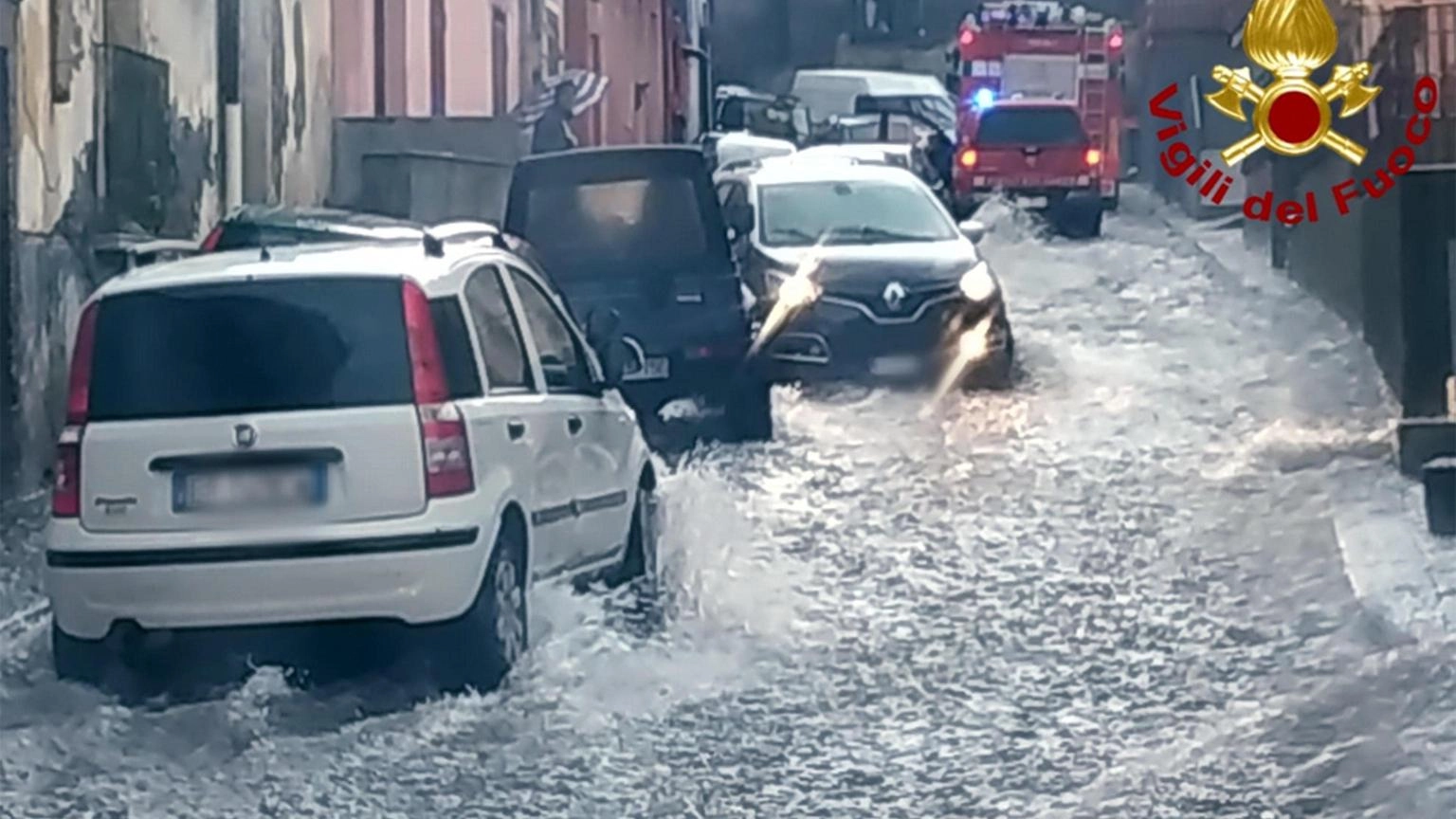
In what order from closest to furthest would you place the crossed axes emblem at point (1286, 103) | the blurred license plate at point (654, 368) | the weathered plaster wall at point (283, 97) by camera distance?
the crossed axes emblem at point (1286, 103) → the blurred license plate at point (654, 368) → the weathered plaster wall at point (283, 97)

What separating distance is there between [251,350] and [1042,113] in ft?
61.9

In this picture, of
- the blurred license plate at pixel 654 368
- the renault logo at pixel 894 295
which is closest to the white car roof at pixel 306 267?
the blurred license plate at pixel 654 368

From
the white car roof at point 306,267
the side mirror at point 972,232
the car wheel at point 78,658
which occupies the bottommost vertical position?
the car wheel at point 78,658

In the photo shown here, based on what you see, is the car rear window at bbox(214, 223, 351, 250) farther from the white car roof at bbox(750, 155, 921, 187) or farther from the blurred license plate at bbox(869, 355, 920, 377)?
the white car roof at bbox(750, 155, 921, 187)

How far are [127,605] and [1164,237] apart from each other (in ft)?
48.5

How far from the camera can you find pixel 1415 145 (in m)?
12.0

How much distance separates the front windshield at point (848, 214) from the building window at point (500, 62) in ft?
7.04

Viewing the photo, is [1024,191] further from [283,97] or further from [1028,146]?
[283,97]

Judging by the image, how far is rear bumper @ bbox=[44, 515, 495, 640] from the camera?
8727 mm

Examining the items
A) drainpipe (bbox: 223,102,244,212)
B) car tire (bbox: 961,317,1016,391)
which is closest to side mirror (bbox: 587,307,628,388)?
drainpipe (bbox: 223,102,244,212)

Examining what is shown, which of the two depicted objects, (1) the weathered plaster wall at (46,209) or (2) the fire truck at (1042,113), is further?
(2) the fire truck at (1042,113)

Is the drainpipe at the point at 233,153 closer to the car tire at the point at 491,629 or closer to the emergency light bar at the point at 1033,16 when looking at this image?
the car tire at the point at 491,629

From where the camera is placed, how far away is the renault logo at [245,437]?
8.82m

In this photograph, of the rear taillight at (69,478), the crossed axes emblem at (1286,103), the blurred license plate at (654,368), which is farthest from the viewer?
the blurred license plate at (654,368)
